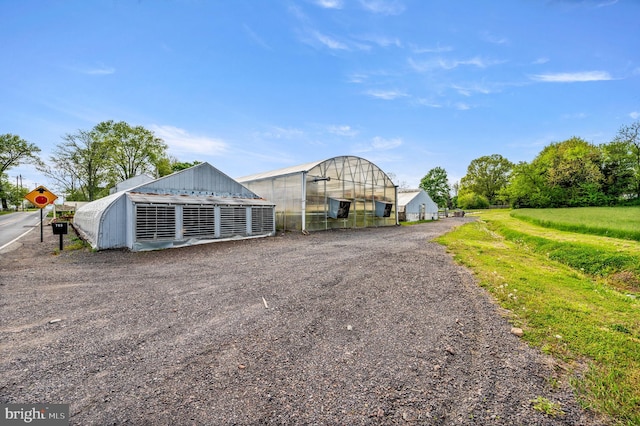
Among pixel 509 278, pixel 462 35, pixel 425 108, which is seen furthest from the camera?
pixel 425 108

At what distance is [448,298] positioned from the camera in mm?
5191

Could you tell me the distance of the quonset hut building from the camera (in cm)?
1087

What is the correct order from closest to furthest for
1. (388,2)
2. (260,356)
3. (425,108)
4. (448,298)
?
1. (260,356)
2. (448,298)
3. (388,2)
4. (425,108)

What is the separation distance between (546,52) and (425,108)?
10474mm

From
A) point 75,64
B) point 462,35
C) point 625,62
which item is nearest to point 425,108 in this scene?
point 462,35

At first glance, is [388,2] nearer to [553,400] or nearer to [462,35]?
[462,35]

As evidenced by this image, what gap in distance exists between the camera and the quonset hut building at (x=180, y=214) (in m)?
10.9

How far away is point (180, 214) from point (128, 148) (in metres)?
34.0

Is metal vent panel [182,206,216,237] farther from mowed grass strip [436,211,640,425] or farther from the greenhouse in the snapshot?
mowed grass strip [436,211,640,425]

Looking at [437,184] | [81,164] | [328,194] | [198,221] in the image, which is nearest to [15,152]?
[81,164]

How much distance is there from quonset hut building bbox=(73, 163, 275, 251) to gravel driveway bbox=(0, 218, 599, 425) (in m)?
4.55

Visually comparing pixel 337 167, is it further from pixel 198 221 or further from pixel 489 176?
pixel 489 176

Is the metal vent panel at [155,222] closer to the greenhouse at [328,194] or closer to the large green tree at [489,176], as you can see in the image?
the greenhouse at [328,194]

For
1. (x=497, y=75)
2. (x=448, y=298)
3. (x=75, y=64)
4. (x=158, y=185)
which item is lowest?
(x=448, y=298)
